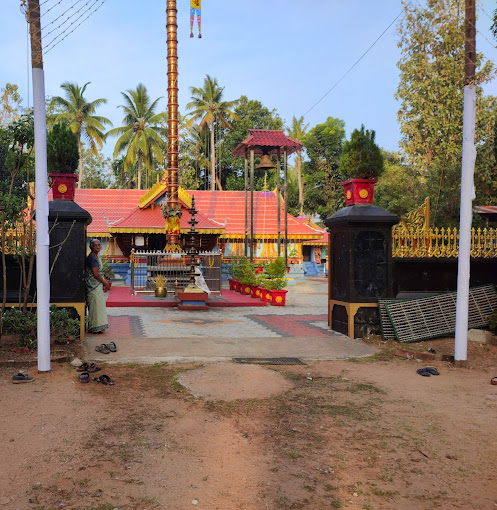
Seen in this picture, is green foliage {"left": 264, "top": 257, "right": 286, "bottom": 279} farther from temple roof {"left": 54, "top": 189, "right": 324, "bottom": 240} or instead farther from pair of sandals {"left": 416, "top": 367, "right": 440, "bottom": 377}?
pair of sandals {"left": 416, "top": 367, "right": 440, "bottom": 377}

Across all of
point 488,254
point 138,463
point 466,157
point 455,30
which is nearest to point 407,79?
point 455,30

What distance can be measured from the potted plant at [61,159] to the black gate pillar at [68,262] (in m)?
0.38

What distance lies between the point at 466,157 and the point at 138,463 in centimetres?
638

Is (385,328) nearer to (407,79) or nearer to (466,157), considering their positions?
(466,157)

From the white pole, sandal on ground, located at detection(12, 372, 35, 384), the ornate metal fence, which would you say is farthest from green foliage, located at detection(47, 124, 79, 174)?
the ornate metal fence

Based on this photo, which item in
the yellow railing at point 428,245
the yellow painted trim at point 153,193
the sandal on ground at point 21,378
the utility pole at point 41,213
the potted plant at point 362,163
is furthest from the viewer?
the yellow painted trim at point 153,193

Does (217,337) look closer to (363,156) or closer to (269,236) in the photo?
(363,156)

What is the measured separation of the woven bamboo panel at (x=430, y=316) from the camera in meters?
9.80

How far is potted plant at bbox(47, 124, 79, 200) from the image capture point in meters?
9.34

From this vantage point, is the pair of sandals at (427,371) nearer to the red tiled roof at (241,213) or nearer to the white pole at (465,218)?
the white pole at (465,218)

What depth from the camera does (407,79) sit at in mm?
36094

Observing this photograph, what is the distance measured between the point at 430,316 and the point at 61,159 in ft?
24.0

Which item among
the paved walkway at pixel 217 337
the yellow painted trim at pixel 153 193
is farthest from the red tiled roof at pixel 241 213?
the paved walkway at pixel 217 337

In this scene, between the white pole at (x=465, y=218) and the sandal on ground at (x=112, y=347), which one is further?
the sandal on ground at (x=112, y=347)
